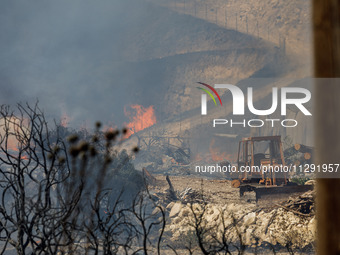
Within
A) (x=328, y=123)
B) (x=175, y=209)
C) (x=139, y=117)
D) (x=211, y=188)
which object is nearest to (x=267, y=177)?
(x=211, y=188)

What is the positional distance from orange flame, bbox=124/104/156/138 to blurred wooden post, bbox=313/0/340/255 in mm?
14102

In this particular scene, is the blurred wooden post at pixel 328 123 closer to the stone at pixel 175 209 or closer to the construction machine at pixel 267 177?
the construction machine at pixel 267 177

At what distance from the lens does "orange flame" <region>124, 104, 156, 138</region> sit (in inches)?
616

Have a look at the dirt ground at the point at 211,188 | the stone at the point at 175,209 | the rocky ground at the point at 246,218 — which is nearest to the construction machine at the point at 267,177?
the rocky ground at the point at 246,218

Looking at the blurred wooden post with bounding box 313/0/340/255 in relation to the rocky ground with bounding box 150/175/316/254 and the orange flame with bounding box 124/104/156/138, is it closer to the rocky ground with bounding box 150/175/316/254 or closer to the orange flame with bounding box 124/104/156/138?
the rocky ground with bounding box 150/175/316/254

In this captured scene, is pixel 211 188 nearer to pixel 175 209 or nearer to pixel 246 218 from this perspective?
pixel 175 209

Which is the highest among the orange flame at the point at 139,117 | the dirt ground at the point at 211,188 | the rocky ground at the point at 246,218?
the orange flame at the point at 139,117

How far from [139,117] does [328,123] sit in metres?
15.6

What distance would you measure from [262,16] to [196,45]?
333 centimetres

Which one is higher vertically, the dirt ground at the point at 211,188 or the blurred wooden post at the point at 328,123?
the dirt ground at the point at 211,188

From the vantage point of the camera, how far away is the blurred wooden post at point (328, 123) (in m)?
1.05

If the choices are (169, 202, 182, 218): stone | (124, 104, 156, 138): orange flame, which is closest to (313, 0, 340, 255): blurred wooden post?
(169, 202, 182, 218): stone

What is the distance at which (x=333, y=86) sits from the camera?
3.49 ft

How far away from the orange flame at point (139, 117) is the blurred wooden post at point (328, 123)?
14102mm
